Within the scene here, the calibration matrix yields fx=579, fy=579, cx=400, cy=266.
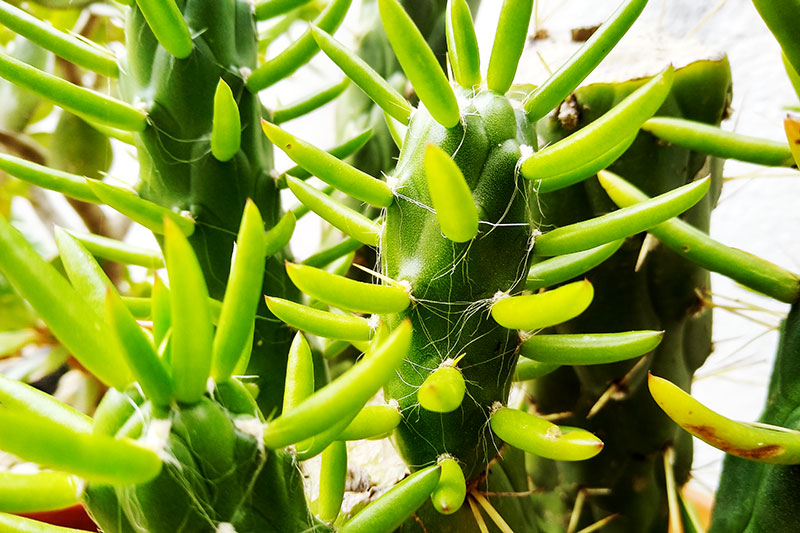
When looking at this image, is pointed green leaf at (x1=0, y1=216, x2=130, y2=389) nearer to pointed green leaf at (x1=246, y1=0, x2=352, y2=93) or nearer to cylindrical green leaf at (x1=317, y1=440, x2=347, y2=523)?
cylindrical green leaf at (x1=317, y1=440, x2=347, y2=523)

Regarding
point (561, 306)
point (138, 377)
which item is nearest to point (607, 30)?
point (561, 306)

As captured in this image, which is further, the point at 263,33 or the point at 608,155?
the point at 263,33

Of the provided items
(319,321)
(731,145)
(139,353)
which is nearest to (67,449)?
(139,353)

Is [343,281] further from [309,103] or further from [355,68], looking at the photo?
[309,103]

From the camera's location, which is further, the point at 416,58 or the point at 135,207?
the point at 135,207

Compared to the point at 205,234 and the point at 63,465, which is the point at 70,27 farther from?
the point at 63,465

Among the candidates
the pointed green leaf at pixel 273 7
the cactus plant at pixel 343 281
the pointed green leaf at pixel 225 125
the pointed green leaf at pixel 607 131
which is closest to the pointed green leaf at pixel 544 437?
the cactus plant at pixel 343 281

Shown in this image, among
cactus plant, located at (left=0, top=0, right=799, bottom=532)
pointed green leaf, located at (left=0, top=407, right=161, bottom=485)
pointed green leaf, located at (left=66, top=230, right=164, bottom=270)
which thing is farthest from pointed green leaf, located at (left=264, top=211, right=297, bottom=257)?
pointed green leaf, located at (left=0, top=407, right=161, bottom=485)
